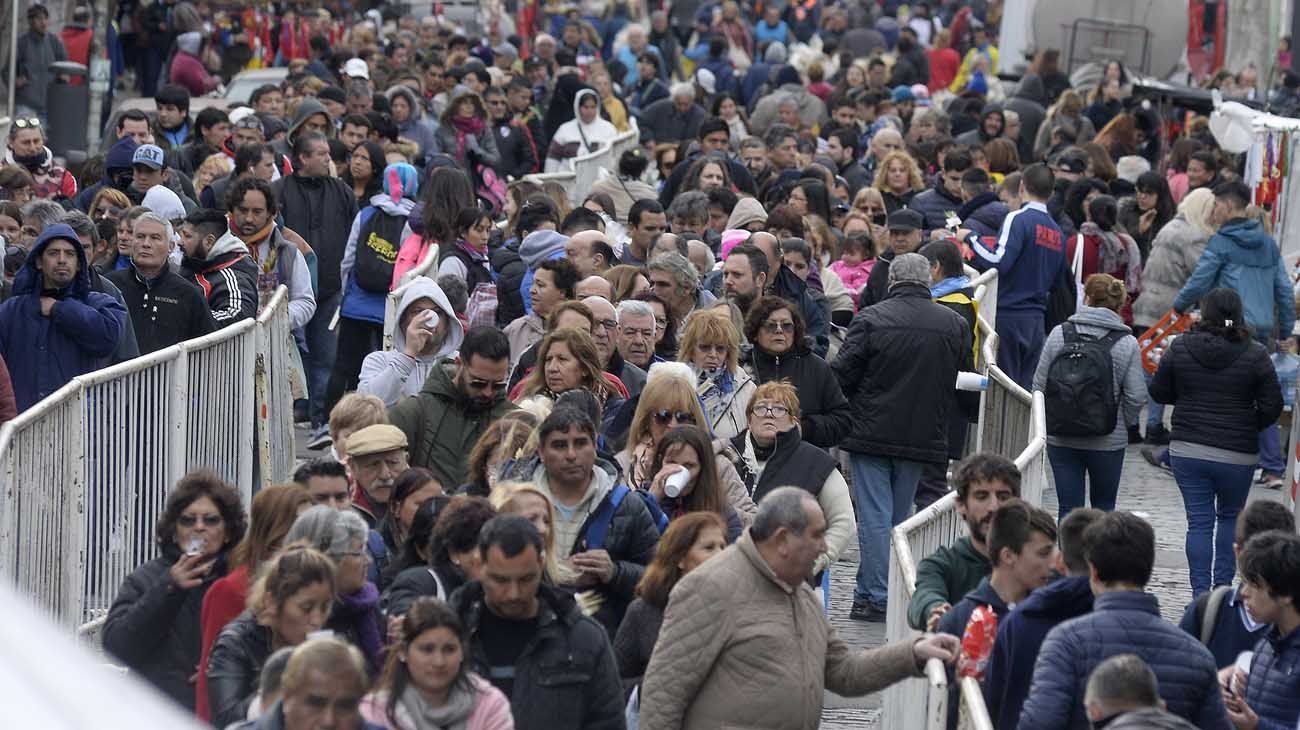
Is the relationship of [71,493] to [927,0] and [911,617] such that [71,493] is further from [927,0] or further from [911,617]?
[927,0]

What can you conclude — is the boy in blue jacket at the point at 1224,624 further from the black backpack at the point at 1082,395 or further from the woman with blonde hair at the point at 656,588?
the black backpack at the point at 1082,395

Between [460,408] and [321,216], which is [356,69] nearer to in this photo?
[321,216]

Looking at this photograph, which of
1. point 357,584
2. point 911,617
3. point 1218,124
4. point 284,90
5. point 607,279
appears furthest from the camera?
point 284,90

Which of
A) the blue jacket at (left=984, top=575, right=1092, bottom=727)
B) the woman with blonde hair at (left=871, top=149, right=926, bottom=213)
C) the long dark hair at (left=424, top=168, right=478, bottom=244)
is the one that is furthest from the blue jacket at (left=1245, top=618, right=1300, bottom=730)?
the woman with blonde hair at (left=871, top=149, right=926, bottom=213)

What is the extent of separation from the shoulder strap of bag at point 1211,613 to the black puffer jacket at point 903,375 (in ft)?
12.6

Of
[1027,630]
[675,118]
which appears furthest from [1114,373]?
[675,118]

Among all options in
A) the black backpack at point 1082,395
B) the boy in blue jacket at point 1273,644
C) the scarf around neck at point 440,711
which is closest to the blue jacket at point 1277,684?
the boy in blue jacket at point 1273,644

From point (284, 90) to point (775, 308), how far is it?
43.3 feet

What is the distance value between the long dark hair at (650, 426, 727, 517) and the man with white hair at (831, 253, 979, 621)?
2.93 metres

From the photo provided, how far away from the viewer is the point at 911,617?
6.16 m

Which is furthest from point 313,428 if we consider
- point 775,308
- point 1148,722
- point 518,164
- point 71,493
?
point 1148,722

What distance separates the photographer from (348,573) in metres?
5.44

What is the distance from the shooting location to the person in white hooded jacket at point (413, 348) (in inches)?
368

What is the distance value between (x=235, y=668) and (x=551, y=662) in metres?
0.77
